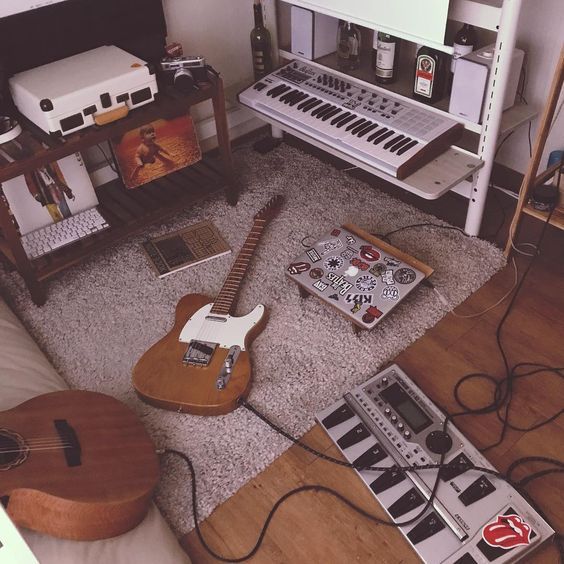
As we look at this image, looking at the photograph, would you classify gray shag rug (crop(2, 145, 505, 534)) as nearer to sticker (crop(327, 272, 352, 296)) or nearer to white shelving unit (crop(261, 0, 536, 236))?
sticker (crop(327, 272, 352, 296))

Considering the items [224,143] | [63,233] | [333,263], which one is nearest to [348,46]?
[224,143]

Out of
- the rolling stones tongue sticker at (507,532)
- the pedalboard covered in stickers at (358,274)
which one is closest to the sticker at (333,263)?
the pedalboard covered in stickers at (358,274)

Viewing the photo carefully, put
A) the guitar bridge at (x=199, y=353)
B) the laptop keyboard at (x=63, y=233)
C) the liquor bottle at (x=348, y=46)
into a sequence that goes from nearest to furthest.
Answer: the guitar bridge at (x=199, y=353) → the laptop keyboard at (x=63, y=233) → the liquor bottle at (x=348, y=46)

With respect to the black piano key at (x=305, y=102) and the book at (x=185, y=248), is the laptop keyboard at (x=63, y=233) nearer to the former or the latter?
the book at (x=185, y=248)

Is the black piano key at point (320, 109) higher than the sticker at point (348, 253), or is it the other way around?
the black piano key at point (320, 109)

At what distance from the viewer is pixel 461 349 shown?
6.06 feet

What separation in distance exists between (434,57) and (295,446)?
1352 mm

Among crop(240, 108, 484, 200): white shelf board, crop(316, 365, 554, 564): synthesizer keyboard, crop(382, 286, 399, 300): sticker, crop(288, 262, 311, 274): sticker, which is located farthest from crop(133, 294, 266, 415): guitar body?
crop(240, 108, 484, 200): white shelf board

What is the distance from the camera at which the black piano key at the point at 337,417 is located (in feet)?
5.33

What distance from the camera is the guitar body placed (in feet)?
5.49

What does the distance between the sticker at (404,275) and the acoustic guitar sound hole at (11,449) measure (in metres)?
1.14

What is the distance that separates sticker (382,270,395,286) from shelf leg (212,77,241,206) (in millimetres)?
814

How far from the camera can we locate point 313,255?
196 cm

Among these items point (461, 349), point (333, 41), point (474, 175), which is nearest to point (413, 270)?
point (461, 349)
